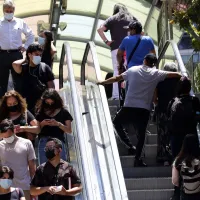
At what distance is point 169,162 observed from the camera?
1261cm

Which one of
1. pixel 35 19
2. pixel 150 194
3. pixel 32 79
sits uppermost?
pixel 32 79

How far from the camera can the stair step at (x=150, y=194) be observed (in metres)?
11.5

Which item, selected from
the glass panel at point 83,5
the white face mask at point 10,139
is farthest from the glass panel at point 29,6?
the white face mask at point 10,139

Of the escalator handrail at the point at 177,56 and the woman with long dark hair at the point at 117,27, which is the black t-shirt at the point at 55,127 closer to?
the escalator handrail at the point at 177,56

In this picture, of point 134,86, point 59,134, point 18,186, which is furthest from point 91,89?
point 18,186

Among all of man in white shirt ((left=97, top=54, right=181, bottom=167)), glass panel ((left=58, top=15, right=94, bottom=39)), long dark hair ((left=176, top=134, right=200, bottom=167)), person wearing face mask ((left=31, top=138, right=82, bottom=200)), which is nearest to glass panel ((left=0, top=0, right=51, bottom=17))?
glass panel ((left=58, top=15, right=94, bottom=39))

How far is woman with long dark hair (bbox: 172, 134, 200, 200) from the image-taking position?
10.5 metres

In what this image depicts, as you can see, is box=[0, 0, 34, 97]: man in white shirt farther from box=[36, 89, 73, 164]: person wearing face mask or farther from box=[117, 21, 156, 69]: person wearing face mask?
box=[36, 89, 73, 164]: person wearing face mask

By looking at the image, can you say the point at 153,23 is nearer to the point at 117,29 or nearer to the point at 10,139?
the point at 117,29

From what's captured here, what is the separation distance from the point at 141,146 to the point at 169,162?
62cm

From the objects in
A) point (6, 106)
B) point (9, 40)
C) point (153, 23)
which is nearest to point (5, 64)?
point (9, 40)

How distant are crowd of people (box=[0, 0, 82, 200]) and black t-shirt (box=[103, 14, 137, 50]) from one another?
51.7 inches

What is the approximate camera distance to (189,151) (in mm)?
10578

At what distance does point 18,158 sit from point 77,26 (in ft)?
46.9
